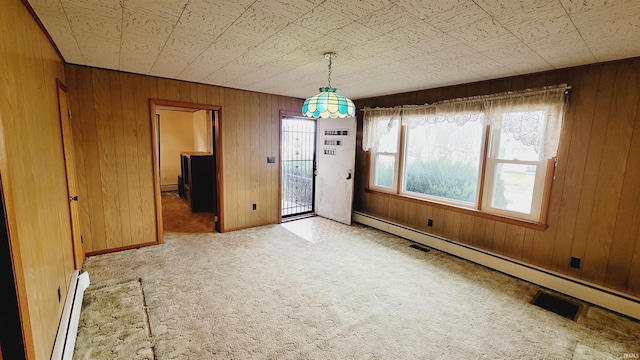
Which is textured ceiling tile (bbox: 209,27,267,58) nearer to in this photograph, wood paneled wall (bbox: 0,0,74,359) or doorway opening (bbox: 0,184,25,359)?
wood paneled wall (bbox: 0,0,74,359)

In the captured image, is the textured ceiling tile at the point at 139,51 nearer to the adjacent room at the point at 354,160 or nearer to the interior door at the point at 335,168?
the adjacent room at the point at 354,160

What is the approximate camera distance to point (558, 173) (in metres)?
2.89

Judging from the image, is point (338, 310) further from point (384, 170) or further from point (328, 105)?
point (384, 170)

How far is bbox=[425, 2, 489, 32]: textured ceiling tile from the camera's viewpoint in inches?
65.5

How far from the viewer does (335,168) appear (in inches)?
204

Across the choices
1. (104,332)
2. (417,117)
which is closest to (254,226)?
(104,332)

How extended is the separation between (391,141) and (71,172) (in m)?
4.34

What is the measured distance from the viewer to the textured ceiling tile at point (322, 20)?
5.77 ft

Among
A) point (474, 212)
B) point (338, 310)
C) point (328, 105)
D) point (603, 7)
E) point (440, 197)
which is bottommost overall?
point (338, 310)

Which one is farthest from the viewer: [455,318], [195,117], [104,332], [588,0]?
[195,117]

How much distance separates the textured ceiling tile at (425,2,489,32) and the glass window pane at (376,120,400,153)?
2.61m

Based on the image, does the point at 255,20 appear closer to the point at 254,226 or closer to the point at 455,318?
the point at 455,318

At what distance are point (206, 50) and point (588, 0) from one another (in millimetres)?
2778

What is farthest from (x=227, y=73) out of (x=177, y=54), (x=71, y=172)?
(x=71, y=172)
